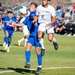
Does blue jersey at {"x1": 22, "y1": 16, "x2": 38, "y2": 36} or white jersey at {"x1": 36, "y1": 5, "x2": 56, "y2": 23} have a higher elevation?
white jersey at {"x1": 36, "y1": 5, "x2": 56, "y2": 23}

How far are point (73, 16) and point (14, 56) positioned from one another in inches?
766

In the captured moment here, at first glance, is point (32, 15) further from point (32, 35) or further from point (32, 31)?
point (32, 35)

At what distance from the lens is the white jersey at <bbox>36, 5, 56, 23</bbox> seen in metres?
12.4

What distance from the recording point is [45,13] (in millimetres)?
12516

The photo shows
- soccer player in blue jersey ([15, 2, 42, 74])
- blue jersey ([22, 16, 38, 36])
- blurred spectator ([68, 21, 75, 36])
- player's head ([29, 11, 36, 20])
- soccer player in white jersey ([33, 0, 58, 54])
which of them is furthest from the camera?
blurred spectator ([68, 21, 75, 36])

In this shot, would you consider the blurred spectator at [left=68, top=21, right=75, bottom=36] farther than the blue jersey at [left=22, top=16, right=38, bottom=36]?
Yes

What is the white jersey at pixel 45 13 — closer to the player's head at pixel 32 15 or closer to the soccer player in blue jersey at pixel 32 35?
the soccer player in blue jersey at pixel 32 35

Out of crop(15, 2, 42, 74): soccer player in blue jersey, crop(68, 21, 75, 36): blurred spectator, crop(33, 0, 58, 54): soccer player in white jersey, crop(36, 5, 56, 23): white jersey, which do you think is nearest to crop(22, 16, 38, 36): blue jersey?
crop(15, 2, 42, 74): soccer player in blue jersey

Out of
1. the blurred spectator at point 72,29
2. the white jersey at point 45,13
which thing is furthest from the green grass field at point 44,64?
the blurred spectator at point 72,29

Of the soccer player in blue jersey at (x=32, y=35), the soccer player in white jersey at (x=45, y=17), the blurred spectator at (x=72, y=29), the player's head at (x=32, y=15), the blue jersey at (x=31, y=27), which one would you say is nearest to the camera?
the soccer player in white jersey at (x=45, y=17)

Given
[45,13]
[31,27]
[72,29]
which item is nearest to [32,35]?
[31,27]

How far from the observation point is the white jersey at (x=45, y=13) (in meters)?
12.4

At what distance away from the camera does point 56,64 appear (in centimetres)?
1469

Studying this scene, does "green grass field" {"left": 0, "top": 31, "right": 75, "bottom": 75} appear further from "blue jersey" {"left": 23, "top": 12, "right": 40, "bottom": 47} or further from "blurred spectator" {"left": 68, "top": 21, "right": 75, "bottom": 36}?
"blurred spectator" {"left": 68, "top": 21, "right": 75, "bottom": 36}
